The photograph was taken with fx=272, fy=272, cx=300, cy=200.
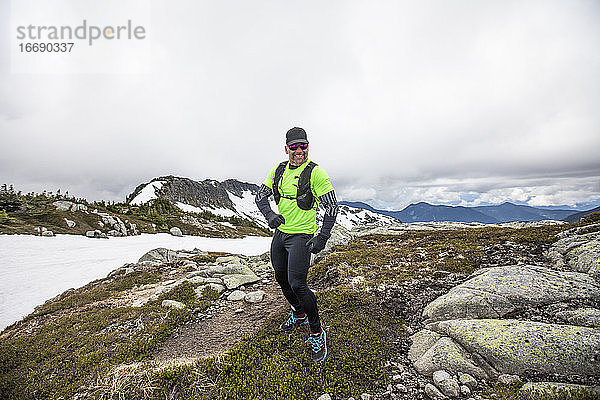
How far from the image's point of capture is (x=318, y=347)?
20.9ft

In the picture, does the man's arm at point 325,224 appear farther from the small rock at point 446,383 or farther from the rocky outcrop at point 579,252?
the rocky outcrop at point 579,252

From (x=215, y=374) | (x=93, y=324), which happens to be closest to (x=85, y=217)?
(x=93, y=324)

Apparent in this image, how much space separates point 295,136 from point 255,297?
7.37m

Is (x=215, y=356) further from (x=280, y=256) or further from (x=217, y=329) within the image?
(x=280, y=256)

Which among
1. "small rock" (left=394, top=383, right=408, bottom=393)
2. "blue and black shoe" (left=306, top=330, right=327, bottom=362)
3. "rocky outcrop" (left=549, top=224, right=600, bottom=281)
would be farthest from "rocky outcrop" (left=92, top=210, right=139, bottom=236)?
"rocky outcrop" (left=549, top=224, right=600, bottom=281)

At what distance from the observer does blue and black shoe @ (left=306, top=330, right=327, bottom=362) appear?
248 inches

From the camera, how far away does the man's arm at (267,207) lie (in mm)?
6461

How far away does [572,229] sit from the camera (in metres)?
13.1

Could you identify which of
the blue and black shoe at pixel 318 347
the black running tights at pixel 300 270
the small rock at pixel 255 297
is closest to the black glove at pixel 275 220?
the black running tights at pixel 300 270

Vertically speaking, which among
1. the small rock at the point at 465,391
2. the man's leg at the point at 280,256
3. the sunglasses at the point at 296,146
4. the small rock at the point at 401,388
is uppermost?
the sunglasses at the point at 296,146

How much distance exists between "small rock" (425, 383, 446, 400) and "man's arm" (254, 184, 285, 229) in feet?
14.5

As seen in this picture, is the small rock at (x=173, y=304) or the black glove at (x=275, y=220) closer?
the black glove at (x=275, y=220)

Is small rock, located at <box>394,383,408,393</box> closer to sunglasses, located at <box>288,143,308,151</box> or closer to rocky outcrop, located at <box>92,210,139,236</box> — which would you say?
sunglasses, located at <box>288,143,308,151</box>

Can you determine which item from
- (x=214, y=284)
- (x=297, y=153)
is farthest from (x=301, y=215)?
(x=214, y=284)
